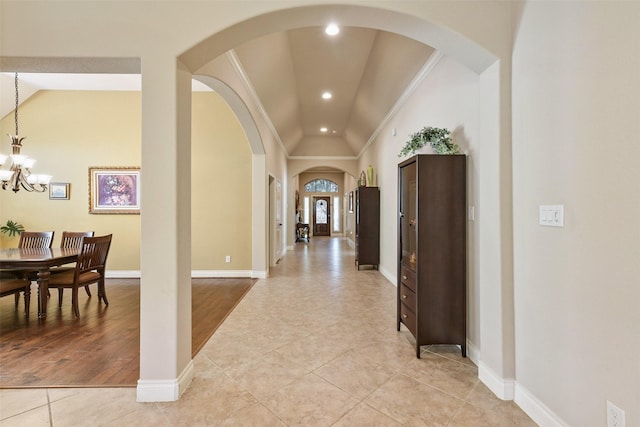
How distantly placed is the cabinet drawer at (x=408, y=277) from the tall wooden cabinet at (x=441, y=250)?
0.40 ft

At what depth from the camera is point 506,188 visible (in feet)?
6.44

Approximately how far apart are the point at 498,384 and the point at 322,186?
13668mm

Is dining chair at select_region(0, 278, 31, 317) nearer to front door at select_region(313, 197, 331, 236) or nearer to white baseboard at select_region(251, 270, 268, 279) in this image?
white baseboard at select_region(251, 270, 268, 279)

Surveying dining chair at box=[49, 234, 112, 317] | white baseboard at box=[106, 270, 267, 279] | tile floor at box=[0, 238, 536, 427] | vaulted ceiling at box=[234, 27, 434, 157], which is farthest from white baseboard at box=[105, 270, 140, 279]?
vaulted ceiling at box=[234, 27, 434, 157]

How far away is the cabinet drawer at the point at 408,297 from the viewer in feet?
8.68

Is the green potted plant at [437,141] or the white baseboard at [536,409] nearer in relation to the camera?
the white baseboard at [536,409]

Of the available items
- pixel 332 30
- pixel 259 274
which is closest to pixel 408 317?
pixel 332 30

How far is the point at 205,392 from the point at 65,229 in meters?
5.37

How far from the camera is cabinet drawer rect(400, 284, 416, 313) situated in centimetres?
264

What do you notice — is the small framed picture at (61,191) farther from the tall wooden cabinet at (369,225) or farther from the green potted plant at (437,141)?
the green potted plant at (437,141)

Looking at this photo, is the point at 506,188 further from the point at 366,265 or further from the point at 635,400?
the point at 366,265

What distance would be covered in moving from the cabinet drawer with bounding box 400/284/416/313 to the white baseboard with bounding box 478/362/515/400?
Result: 68 cm

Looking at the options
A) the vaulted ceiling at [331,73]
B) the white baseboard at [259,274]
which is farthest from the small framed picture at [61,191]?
the vaulted ceiling at [331,73]

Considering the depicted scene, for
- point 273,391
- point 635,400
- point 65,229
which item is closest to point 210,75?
point 273,391
